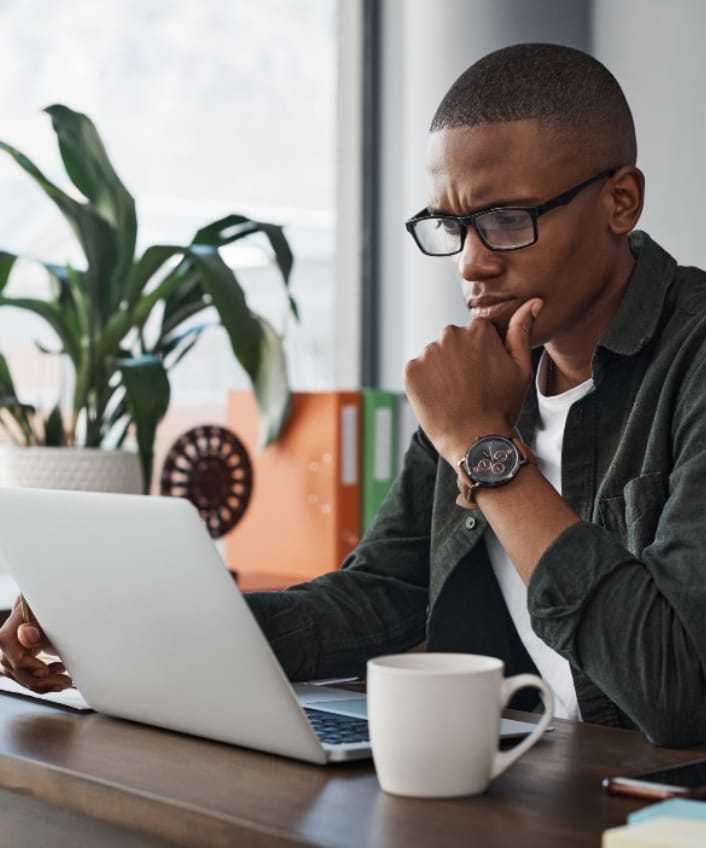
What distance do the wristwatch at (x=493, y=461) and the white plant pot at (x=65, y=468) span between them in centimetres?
116

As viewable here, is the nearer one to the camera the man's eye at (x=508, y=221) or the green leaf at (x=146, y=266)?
the man's eye at (x=508, y=221)

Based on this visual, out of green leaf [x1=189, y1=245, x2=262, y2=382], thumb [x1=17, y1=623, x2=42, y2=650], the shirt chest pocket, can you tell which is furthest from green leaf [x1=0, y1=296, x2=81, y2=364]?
the shirt chest pocket

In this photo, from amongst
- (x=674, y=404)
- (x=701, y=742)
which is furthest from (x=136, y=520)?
(x=674, y=404)

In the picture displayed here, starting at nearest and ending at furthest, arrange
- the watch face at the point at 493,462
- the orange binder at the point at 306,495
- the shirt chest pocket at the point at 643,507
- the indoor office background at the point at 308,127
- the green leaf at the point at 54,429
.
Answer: the watch face at the point at 493,462 → the shirt chest pocket at the point at 643,507 → the green leaf at the point at 54,429 → the orange binder at the point at 306,495 → the indoor office background at the point at 308,127

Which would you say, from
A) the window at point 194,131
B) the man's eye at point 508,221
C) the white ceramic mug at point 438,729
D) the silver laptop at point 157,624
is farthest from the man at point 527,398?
the window at point 194,131

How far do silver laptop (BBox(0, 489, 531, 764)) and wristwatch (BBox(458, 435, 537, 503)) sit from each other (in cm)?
20

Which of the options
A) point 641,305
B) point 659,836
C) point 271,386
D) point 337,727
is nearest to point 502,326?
point 641,305

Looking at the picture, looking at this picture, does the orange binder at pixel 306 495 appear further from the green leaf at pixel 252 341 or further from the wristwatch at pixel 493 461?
the wristwatch at pixel 493 461

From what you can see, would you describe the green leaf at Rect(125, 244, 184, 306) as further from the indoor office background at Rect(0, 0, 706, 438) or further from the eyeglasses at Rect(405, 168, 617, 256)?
the eyeglasses at Rect(405, 168, 617, 256)

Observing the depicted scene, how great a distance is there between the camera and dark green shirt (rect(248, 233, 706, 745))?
3.34 feet

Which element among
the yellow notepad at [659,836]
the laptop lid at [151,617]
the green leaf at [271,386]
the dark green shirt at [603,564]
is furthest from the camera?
the green leaf at [271,386]

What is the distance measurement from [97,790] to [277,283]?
237 centimetres

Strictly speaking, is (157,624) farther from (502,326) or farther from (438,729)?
(502,326)

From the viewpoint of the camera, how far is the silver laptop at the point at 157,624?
0.89 meters
